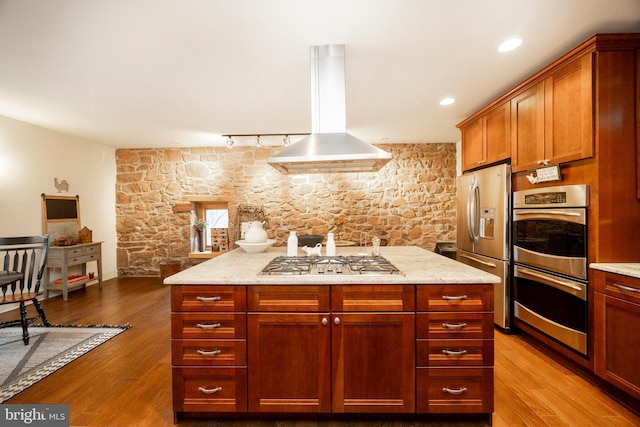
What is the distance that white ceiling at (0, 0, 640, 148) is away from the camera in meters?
1.80

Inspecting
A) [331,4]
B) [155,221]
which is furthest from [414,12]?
[155,221]

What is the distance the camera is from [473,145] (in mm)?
3637

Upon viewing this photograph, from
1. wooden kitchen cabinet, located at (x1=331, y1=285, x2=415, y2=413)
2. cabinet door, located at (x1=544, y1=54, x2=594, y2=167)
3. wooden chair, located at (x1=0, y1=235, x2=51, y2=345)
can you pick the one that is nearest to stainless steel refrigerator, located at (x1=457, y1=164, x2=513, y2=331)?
cabinet door, located at (x1=544, y1=54, x2=594, y2=167)

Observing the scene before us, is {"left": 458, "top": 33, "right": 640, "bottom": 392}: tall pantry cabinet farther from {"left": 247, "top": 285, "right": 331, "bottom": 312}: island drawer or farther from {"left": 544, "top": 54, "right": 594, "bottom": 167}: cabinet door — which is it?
{"left": 247, "top": 285, "right": 331, "bottom": 312}: island drawer

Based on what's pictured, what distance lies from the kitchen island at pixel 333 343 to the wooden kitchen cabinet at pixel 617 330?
0.95 metres

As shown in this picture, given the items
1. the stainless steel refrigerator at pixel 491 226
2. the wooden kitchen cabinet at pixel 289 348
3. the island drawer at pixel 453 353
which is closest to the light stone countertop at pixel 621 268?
the stainless steel refrigerator at pixel 491 226

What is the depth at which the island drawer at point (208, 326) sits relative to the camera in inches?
67.0

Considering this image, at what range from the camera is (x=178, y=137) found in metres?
4.79

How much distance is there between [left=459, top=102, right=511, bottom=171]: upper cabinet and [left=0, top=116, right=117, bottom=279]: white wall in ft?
19.3

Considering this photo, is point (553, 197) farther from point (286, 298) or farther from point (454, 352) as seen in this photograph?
point (286, 298)

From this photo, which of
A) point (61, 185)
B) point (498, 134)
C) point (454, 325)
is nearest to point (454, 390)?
point (454, 325)

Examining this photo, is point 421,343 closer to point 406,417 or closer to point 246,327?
point 406,417

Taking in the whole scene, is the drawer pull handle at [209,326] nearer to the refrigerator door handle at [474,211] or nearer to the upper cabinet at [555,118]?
the upper cabinet at [555,118]

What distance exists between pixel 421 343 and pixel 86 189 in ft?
18.9
